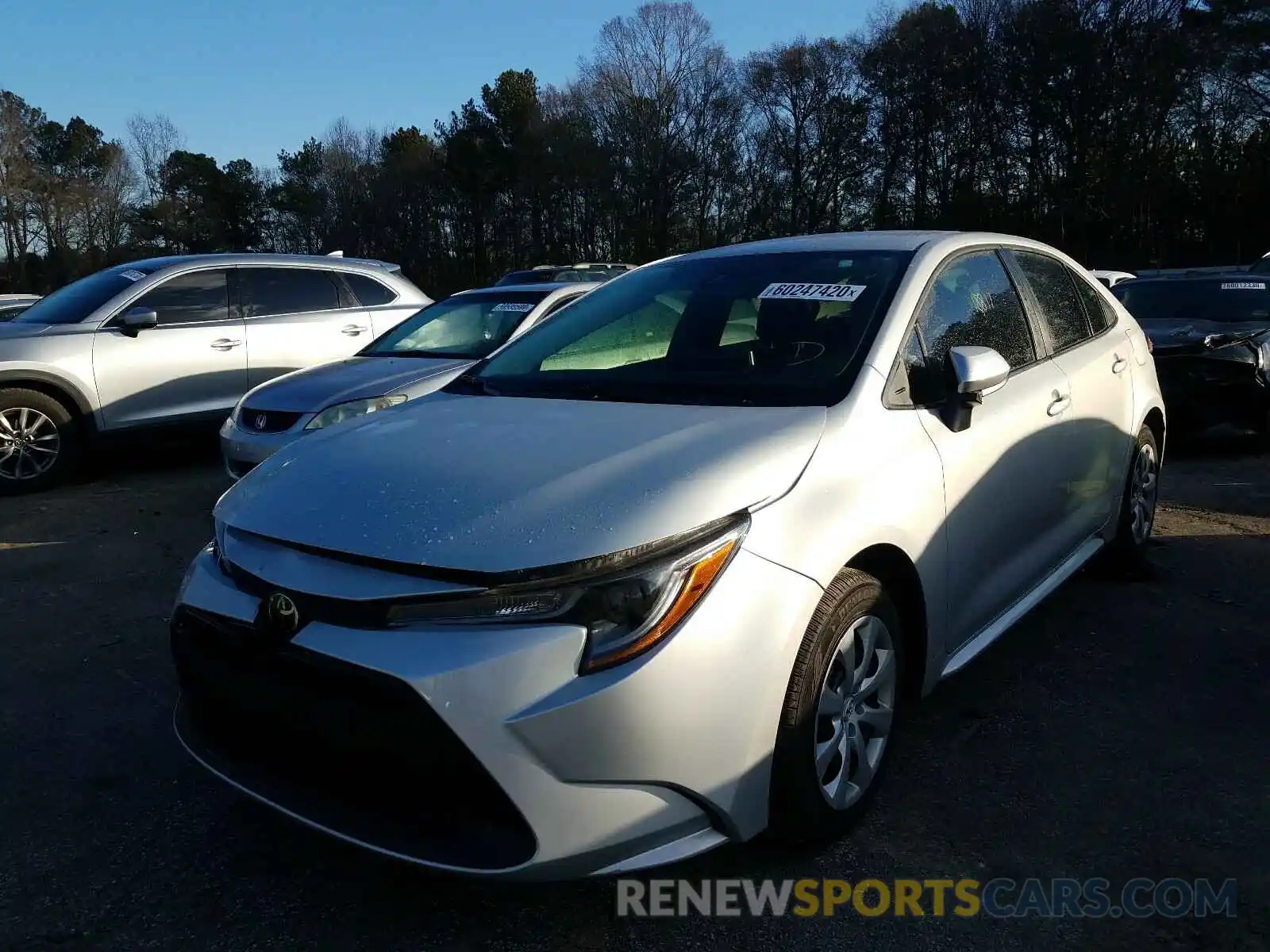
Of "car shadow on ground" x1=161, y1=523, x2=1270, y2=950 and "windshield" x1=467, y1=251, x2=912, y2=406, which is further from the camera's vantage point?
"windshield" x1=467, y1=251, x2=912, y2=406

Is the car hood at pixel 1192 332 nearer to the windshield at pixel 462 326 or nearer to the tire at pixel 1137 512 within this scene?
the tire at pixel 1137 512

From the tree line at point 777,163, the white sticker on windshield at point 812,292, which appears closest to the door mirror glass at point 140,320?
the white sticker on windshield at point 812,292

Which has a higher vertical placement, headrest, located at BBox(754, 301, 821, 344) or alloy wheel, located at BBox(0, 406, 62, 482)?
headrest, located at BBox(754, 301, 821, 344)

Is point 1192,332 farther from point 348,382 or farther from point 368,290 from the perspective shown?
point 368,290

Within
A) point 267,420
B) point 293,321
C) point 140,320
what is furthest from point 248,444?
point 293,321

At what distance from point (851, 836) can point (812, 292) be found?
5.58ft

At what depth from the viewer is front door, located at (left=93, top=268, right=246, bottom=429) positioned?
739cm

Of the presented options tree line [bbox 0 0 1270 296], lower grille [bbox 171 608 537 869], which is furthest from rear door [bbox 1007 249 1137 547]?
tree line [bbox 0 0 1270 296]

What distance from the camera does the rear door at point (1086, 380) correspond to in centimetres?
386

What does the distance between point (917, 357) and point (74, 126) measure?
214ft

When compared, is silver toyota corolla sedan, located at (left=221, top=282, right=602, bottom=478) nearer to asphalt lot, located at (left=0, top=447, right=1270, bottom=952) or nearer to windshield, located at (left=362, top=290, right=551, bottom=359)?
windshield, located at (left=362, top=290, right=551, bottom=359)

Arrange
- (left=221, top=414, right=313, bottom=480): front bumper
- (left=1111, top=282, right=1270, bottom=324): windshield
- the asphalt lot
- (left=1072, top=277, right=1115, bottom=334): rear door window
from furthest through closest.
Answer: (left=1111, top=282, right=1270, bottom=324): windshield < (left=221, top=414, right=313, bottom=480): front bumper < (left=1072, top=277, right=1115, bottom=334): rear door window < the asphalt lot

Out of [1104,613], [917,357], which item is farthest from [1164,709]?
[917,357]

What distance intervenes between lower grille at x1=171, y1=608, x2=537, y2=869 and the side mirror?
5730 millimetres
